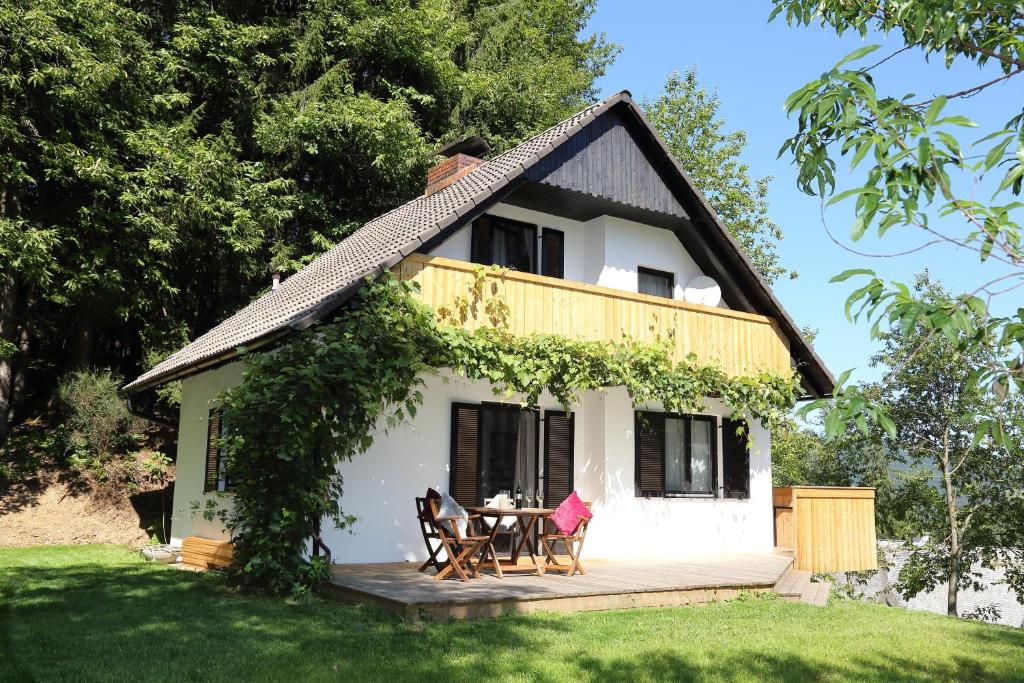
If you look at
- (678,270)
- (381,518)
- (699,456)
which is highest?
(678,270)

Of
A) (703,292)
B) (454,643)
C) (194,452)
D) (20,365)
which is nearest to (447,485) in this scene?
(194,452)

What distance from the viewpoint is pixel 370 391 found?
349 inches

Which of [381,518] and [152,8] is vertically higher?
[152,8]

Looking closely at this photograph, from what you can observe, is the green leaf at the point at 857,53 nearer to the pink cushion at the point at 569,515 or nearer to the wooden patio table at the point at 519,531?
the wooden patio table at the point at 519,531

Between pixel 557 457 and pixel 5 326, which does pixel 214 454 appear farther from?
pixel 5 326

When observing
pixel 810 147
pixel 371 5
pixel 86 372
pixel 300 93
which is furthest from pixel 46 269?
pixel 810 147

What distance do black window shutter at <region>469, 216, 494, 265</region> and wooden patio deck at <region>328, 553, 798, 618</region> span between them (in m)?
4.46

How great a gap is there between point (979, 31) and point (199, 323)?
65.9 ft

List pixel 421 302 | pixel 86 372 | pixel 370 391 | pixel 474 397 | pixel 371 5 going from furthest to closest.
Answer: pixel 371 5
pixel 86 372
pixel 474 397
pixel 421 302
pixel 370 391

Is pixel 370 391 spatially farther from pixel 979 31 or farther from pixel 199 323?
pixel 199 323

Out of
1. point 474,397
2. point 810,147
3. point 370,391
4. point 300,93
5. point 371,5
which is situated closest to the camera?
point 810,147

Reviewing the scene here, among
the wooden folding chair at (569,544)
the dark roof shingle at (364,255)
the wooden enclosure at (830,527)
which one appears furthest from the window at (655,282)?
the wooden folding chair at (569,544)

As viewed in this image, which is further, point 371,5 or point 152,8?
point 371,5

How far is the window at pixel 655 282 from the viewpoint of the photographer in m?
14.4
